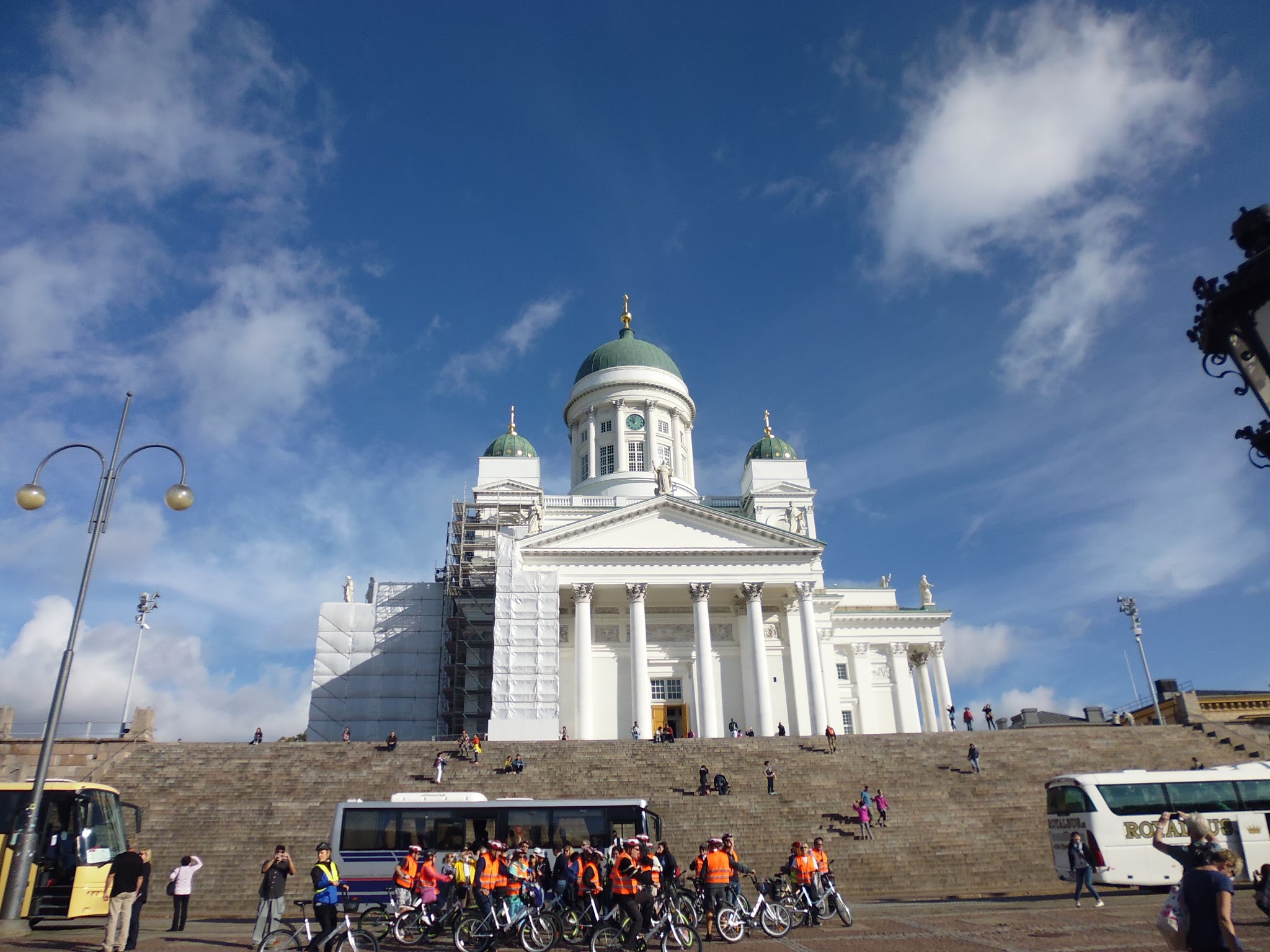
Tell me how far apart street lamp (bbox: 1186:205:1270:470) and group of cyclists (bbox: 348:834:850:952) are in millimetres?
9729

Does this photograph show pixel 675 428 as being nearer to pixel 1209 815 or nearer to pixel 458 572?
pixel 458 572

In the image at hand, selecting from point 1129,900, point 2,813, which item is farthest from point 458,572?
point 1129,900

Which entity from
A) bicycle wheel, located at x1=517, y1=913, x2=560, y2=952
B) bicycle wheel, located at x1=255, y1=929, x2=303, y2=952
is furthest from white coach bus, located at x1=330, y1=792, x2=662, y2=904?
bicycle wheel, located at x1=255, y1=929, x2=303, y2=952

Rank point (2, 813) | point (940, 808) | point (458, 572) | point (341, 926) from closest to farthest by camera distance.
A: 1. point (341, 926)
2. point (2, 813)
3. point (940, 808)
4. point (458, 572)

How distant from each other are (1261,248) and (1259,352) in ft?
1.72

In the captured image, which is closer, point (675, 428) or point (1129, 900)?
point (1129, 900)

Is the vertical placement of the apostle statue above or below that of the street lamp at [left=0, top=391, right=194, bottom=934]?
above

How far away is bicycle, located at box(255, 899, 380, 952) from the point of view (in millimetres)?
10484

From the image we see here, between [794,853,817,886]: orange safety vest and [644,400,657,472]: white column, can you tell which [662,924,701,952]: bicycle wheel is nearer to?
[794,853,817,886]: orange safety vest

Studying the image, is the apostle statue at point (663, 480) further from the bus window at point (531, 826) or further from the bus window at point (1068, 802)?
the bus window at point (531, 826)

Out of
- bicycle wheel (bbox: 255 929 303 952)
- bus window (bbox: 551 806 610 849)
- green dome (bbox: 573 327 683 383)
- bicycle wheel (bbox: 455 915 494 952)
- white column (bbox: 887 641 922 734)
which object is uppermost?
green dome (bbox: 573 327 683 383)

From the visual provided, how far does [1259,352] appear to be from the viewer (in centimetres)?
389

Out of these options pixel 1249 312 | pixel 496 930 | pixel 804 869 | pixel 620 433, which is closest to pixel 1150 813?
pixel 804 869

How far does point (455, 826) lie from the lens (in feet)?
61.0
